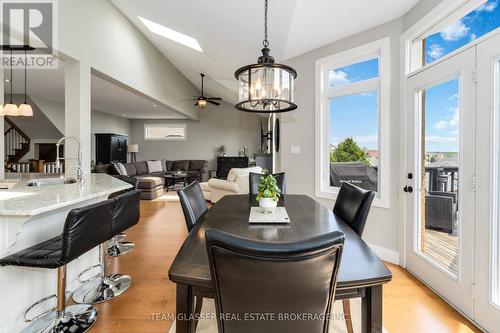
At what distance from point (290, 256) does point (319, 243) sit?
0.10 meters

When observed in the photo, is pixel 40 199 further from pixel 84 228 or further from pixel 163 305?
pixel 163 305

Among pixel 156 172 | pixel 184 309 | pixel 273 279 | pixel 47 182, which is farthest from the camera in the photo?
pixel 156 172

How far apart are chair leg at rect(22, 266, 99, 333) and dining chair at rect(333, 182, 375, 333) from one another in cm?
185

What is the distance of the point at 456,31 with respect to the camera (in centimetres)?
216

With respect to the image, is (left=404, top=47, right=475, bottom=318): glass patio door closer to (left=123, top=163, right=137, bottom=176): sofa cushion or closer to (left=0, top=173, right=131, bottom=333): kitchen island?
(left=0, top=173, right=131, bottom=333): kitchen island

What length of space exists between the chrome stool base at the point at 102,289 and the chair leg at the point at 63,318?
0.55 ft

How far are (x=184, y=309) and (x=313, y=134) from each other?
9.96ft

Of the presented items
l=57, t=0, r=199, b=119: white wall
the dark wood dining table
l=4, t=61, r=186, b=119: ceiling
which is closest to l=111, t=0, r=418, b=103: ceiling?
l=57, t=0, r=199, b=119: white wall

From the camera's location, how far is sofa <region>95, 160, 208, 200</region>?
21.4 feet

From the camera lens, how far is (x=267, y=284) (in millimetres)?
832

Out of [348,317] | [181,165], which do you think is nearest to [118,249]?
[348,317]

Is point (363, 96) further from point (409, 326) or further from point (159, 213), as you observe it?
point (159, 213)

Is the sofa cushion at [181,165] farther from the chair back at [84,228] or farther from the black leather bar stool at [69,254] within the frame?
the chair back at [84,228]

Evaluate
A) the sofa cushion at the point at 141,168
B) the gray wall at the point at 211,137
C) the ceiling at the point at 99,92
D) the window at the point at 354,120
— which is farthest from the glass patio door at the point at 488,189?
the gray wall at the point at 211,137
